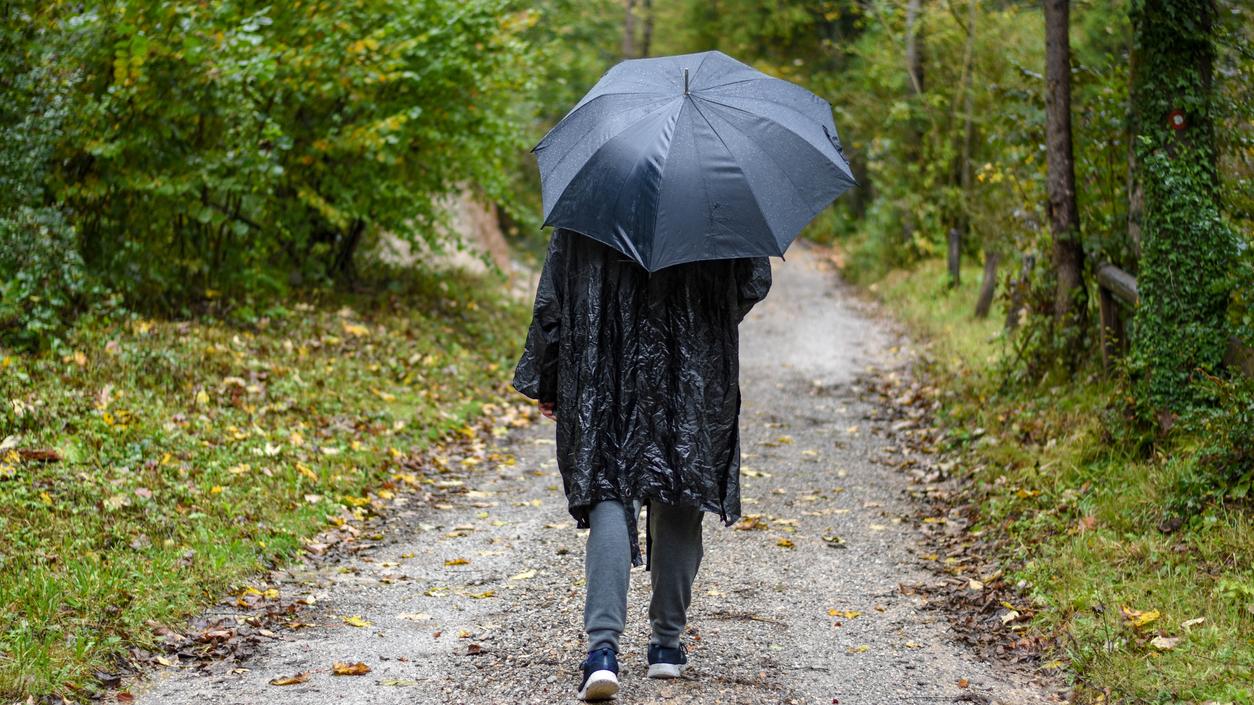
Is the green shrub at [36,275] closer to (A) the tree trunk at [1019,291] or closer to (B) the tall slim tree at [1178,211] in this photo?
(B) the tall slim tree at [1178,211]

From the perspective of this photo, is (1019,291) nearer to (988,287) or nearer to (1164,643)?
(988,287)

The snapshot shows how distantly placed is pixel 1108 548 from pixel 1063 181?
3501 mm

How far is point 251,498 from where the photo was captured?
640cm

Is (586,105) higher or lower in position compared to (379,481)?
higher

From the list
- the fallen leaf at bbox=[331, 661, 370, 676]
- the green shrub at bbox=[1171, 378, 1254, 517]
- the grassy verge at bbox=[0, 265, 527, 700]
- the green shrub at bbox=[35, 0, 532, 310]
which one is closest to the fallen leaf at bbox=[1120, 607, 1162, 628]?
the green shrub at bbox=[1171, 378, 1254, 517]

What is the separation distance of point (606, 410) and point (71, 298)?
5.89 metres

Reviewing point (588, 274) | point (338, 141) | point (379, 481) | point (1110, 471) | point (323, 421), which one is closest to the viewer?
point (588, 274)

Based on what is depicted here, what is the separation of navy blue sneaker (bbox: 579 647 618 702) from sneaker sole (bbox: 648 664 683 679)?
0.33 metres

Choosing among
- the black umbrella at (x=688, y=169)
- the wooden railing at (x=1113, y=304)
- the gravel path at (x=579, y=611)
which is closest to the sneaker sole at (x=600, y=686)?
the gravel path at (x=579, y=611)

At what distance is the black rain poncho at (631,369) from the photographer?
390 cm

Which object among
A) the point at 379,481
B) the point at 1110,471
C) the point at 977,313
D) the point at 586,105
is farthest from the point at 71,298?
the point at 977,313

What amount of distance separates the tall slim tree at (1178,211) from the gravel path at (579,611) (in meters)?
1.79

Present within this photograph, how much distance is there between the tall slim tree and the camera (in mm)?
6008

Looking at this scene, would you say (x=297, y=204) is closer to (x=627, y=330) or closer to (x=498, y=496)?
(x=498, y=496)
